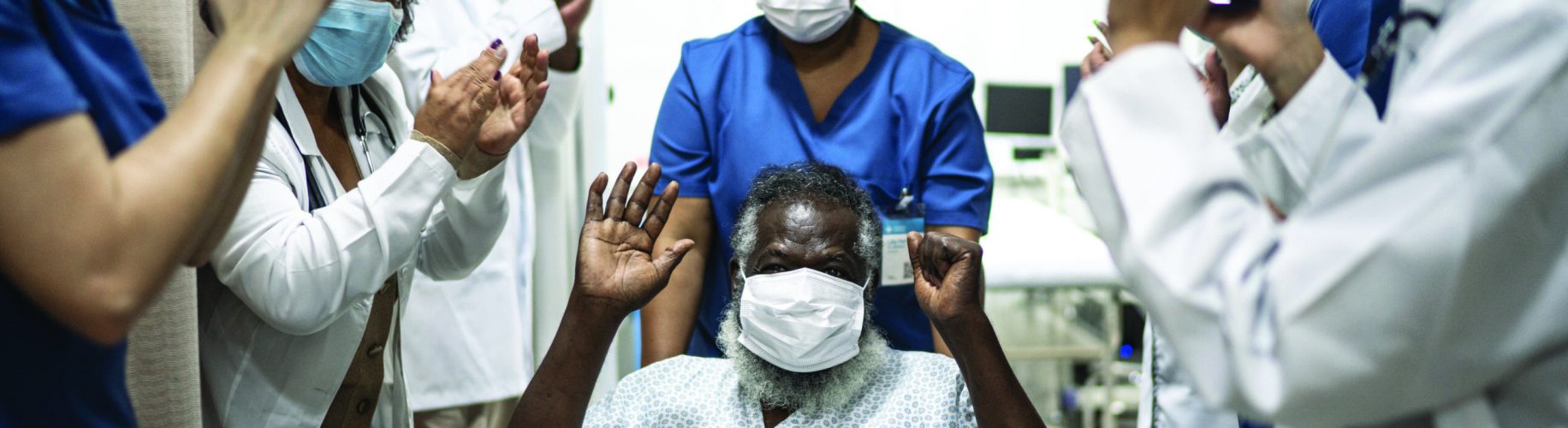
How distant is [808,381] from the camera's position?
198cm

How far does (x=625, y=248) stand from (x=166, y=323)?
2.10 feet

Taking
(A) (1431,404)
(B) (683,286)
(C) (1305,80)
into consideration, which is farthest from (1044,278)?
(A) (1431,404)

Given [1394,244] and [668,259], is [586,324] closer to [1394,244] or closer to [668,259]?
[668,259]

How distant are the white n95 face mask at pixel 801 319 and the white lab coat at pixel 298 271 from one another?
19.8 inches

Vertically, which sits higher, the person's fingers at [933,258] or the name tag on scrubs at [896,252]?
the person's fingers at [933,258]

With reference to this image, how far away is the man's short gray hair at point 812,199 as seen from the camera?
2066 mm

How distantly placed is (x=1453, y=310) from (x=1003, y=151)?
4.47 meters

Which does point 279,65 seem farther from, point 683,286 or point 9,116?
point 683,286

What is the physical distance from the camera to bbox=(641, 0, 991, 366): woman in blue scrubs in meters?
2.23

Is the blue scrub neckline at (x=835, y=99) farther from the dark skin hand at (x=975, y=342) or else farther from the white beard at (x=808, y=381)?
the dark skin hand at (x=975, y=342)

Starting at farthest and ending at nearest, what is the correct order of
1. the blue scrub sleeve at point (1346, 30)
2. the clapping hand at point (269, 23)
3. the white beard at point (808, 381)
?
the white beard at point (808, 381)
the blue scrub sleeve at point (1346, 30)
the clapping hand at point (269, 23)

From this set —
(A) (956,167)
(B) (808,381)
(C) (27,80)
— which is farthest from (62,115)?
(A) (956,167)

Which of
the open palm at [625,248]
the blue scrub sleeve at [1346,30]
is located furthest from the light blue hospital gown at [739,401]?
the blue scrub sleeve at [1346,30]

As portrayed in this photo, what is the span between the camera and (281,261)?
1532 mm
